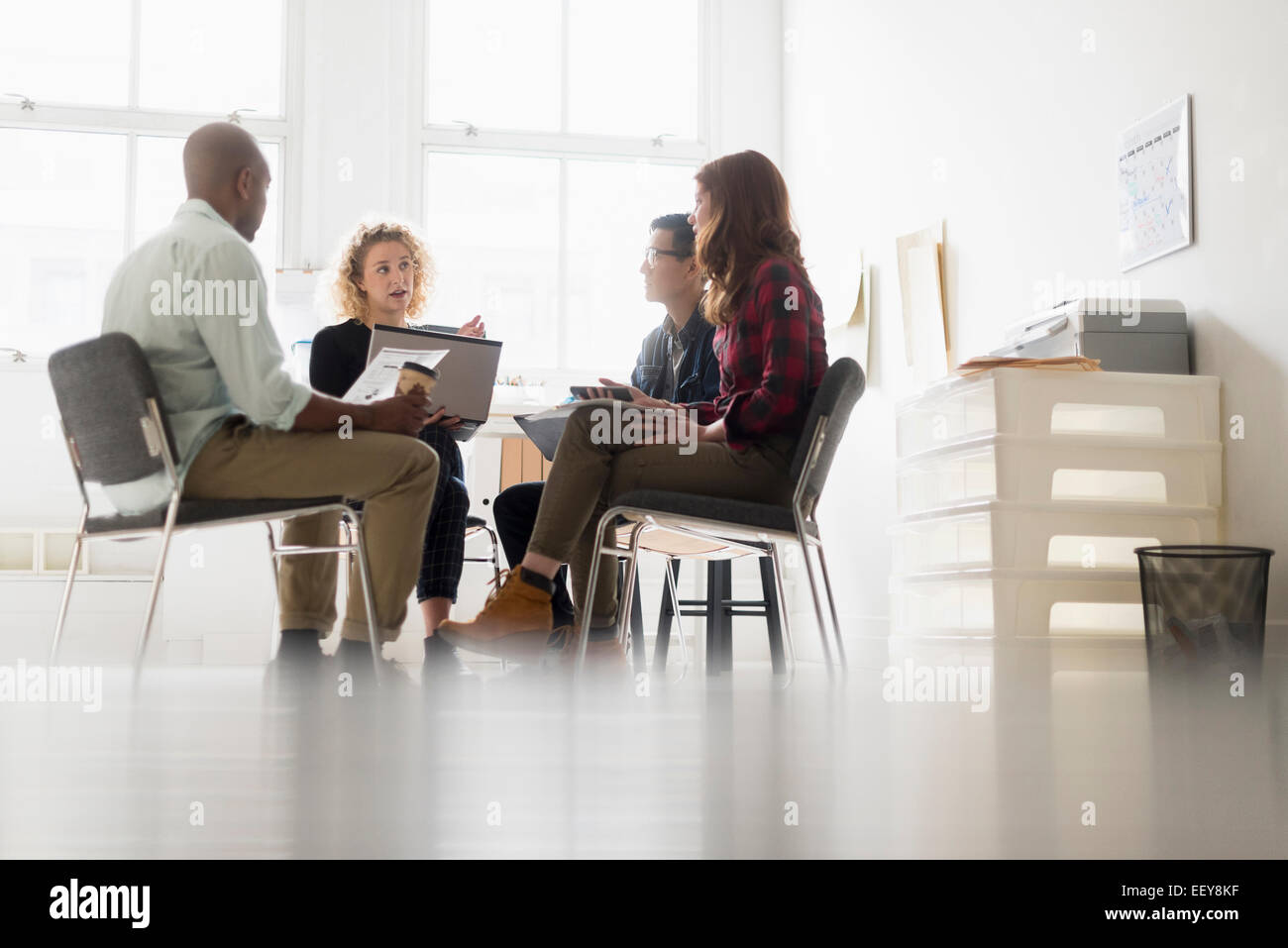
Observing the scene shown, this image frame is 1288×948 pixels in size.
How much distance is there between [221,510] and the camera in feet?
6.42

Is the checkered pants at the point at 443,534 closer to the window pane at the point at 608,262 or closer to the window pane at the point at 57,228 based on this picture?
the window pane at the point at 608,262

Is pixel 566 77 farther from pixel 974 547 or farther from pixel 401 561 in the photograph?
pixel 401 561

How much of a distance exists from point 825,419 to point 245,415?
1.04 m

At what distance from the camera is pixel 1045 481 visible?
2607 millimetres

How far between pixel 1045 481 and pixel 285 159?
4.14 m

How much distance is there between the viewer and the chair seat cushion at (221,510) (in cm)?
195

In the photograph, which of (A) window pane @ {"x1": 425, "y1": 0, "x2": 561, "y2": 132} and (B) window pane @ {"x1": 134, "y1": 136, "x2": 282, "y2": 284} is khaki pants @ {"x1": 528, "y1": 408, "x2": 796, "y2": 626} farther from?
(A) window pane @ {"x1": 425, "y1": 0, "x2": 561, "y2": 132}

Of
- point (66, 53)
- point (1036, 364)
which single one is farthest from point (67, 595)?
point (66, 53)

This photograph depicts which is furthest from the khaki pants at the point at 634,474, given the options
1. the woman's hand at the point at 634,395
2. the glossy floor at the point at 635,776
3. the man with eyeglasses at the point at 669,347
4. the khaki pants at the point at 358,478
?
the man with eyeglasses at the point at 669,347

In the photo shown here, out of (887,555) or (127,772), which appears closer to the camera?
(127,772)

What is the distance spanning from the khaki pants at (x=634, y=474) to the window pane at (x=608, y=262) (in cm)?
362

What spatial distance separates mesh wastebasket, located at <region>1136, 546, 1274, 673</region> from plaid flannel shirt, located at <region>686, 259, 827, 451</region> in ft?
2.65

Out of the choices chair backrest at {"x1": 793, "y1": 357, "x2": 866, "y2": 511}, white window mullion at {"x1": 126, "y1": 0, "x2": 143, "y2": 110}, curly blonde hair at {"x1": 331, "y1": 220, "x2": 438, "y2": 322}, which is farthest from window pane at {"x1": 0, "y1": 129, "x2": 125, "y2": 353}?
chair backrest at {"x1": 793, "y1": 357, "x2": 866, "y2": 511}
